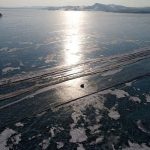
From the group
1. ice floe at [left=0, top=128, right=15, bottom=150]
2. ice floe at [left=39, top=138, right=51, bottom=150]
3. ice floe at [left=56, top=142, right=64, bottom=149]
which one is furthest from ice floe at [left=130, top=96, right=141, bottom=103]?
ice floe at [left=0, top=128, right=15, bottom=150]

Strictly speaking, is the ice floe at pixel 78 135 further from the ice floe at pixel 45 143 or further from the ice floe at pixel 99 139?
the ice floe at pixel 45 143

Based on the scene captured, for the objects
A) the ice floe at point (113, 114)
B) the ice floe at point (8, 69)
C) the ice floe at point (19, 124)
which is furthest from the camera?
the ice floe at point (8, 69)

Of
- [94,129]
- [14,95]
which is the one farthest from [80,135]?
[14,95]

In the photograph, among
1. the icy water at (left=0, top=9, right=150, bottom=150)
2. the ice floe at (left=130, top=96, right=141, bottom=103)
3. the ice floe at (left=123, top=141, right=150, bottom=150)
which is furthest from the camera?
the ice floe at (left=130, top=96, right=141, bottom=103)

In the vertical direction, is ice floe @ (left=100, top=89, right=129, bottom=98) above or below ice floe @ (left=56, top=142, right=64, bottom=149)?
below

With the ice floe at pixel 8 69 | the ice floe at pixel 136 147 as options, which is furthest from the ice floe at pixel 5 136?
the ice floe at pixel 8 69

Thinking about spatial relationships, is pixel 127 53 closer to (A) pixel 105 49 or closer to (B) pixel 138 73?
(A) pixel 105 49

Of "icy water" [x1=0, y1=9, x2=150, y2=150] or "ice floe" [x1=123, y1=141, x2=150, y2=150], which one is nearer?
"ice floe" [x1=123, y1=141, x2=150, y2=150]

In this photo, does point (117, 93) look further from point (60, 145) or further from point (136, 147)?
point (60, 145)

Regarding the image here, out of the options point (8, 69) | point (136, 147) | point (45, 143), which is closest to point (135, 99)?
point (136, 147)

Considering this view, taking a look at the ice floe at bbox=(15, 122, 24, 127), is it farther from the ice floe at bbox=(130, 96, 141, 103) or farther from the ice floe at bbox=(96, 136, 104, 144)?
the ice floe at bbox=(130, 96, 141, 103)

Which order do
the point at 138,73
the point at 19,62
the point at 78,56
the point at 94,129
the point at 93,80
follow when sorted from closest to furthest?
the point at 94,129
the point at 93,80
the point at 138,73
the point at 19,62
the point at 78,56
